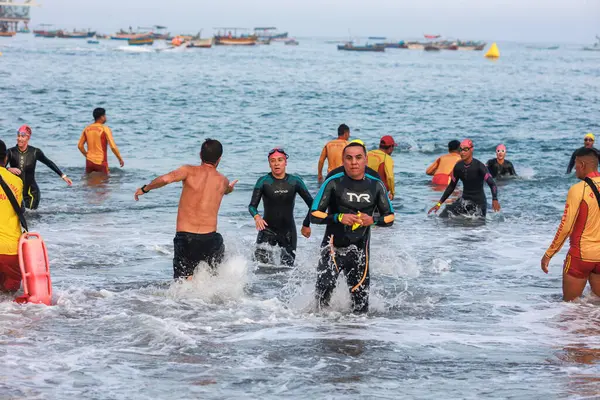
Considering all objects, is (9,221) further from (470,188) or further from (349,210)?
(470,188)

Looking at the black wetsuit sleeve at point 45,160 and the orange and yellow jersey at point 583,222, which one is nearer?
the orange and yellow jersey at point 583,222

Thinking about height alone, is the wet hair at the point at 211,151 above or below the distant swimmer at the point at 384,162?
above

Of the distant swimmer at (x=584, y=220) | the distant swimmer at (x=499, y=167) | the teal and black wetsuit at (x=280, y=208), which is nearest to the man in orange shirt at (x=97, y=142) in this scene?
the teal and black wetsuit at (x=280, y=208)

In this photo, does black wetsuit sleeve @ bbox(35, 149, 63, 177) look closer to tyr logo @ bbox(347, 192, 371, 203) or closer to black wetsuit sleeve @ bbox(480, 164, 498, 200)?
tyr logo @ bbox(347, 192, 371, 203)

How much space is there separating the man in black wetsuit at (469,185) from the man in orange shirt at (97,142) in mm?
6963

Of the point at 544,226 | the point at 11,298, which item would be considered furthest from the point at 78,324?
the point at 544,226

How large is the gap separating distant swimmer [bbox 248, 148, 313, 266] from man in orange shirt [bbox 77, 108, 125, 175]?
740 centimetres

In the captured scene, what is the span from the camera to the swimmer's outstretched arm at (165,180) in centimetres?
866

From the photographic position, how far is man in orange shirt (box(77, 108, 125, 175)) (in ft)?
58.2

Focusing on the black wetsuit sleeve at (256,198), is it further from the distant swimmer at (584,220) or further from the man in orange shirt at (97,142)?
the man in orange shirt at (97,142)

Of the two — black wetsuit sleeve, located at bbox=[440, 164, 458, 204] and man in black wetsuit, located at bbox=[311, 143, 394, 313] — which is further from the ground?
man in black wetsuit, located at bbox=[311, 143, 394, 313]

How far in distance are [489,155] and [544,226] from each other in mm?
14962

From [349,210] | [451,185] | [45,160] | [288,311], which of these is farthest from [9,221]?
[451,185]

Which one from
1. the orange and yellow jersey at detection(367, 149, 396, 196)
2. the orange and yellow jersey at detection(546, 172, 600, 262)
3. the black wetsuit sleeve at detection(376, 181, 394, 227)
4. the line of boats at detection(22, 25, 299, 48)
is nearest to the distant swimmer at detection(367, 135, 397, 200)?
the orange and yellow jersey at detection(367, 149, 396, 196)
